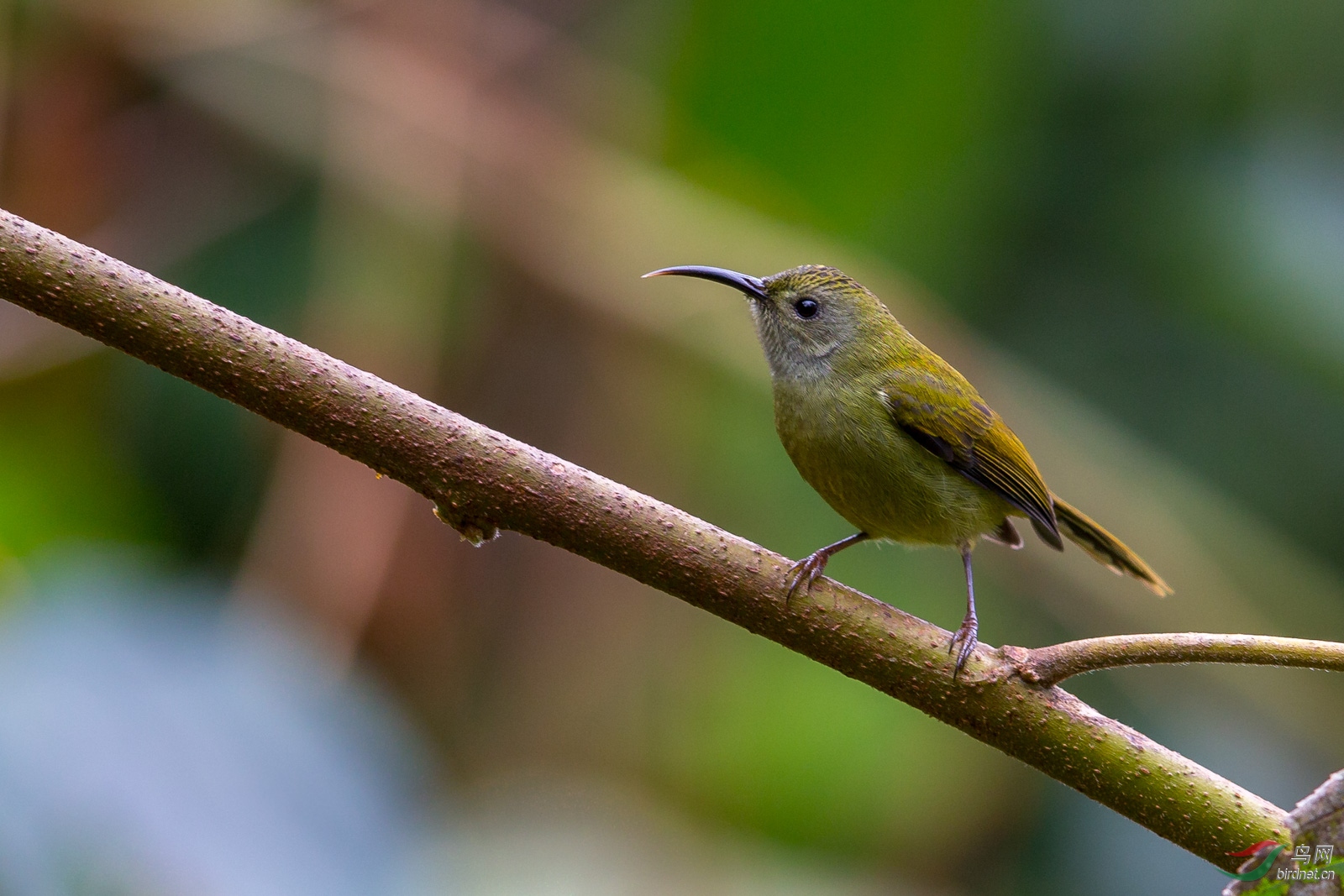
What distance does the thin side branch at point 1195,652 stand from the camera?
5.60 feet

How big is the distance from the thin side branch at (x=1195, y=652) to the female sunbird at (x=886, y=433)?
110cm

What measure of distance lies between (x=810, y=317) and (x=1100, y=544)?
1.14 m

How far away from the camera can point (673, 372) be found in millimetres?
4844

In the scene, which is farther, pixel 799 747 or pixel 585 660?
pixel 585 660

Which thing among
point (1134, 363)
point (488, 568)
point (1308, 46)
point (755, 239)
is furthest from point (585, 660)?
point (1308, 46)

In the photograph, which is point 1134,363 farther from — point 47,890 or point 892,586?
point 47,890

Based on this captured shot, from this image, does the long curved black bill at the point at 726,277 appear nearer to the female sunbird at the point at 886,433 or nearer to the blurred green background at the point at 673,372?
the female sunbird at the point at 886,433

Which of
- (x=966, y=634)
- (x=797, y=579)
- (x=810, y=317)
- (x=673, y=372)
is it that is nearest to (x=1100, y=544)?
(x=810, y=317)

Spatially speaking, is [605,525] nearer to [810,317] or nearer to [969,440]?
[969,440]

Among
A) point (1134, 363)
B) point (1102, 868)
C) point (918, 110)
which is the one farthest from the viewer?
point (1134, 363)

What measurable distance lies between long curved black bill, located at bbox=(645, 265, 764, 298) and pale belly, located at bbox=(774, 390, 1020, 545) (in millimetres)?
495

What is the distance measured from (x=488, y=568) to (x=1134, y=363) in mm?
3123

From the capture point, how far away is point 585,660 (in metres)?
5.02

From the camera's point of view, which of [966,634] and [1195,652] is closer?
[1195,652]
